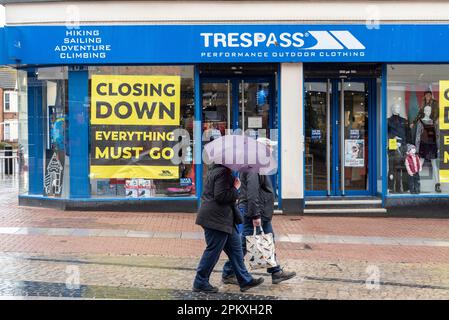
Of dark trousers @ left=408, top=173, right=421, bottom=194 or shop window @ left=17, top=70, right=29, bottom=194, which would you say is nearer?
dark trousers @ left=408, top=173, right=421, bottom=194

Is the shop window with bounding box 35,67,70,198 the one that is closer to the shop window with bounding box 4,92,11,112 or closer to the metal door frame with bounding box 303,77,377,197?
the metal door frame with bounding box 303,77,377,197

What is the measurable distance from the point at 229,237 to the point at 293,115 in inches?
249

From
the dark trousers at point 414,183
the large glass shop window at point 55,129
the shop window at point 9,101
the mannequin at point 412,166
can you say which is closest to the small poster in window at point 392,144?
the mannequin at point 412,166

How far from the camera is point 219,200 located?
6609mm

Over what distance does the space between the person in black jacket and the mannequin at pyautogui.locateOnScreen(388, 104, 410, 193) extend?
22.7ft

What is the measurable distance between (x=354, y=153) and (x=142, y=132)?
4830 millimetres

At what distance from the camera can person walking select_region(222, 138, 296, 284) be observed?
7.07 meters

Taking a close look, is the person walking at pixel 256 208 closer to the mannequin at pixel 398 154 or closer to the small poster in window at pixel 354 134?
the mannequin at pixel 398 154

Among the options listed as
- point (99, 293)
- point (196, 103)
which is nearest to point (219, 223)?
point (99, 293)

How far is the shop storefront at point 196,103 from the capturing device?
1240cm

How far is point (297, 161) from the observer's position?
12.7 m

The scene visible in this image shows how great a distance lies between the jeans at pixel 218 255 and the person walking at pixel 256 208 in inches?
6.8

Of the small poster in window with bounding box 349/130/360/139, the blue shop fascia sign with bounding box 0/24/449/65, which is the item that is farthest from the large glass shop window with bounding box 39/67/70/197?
the small poster in window with bounding box 349/130/360/139
